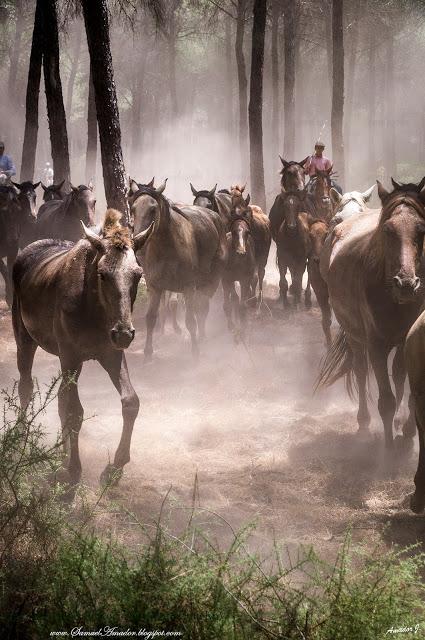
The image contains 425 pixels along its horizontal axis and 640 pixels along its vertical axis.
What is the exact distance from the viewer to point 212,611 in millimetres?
3422

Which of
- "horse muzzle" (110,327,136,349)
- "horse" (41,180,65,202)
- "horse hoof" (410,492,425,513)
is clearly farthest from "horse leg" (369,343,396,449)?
"horse" (41,180,65,202)

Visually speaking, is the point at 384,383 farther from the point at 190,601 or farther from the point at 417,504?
the point at 190,601

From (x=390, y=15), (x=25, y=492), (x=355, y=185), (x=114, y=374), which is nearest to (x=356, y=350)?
(x=114, y=374)

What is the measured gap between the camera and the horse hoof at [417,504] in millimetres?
5797

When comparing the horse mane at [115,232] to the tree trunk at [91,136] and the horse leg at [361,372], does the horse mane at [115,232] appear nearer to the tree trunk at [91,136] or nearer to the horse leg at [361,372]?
the horse leg at [361,372]

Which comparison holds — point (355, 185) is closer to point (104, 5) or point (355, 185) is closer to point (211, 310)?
point (211, 310)

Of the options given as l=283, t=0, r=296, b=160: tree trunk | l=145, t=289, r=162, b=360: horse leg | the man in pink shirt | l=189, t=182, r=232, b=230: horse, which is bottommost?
l=145, t=289, r=162, b=360: horse leg

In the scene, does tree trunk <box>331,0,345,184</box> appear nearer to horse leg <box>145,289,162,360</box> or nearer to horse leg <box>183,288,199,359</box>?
horse leg <box>183,288,199,359</box>

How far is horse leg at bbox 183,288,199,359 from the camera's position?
1217 cm

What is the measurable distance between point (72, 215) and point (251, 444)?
7.31 metres

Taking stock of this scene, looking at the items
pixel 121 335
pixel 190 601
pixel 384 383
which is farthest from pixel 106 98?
pixel 190 601

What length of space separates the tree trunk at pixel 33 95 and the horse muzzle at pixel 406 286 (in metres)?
15.4

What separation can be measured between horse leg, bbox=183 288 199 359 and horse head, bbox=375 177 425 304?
5.23 meters

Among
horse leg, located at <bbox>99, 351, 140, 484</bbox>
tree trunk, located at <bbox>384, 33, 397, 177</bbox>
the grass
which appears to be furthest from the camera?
tree trunk, located at <bbox>384, 33, 397, 177</bbox>
